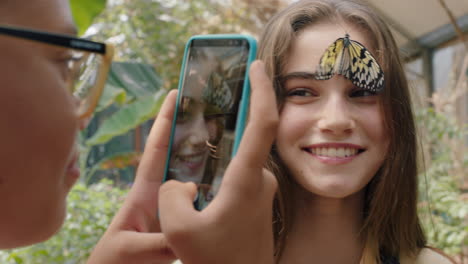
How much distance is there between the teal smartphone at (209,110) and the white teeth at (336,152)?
0.38m

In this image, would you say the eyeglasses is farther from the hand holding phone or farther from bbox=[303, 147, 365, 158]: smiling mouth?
bbox=[303, 147, 365, 158]: smiling mouth

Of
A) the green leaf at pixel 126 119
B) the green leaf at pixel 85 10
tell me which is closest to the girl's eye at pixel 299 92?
the green leaf at pixel 85 10

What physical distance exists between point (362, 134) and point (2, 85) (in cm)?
79

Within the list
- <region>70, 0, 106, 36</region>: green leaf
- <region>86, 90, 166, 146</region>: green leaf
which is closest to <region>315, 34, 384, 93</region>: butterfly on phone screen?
<region>70, 0, 106, 36</region>: green leaf

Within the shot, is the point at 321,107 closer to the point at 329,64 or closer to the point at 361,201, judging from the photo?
the point at 329,64

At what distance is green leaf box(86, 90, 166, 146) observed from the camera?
3238 millimetres

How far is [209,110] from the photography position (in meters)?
0.79

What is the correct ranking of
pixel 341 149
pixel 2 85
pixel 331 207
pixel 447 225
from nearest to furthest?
pixel 2 85
pixel 341 149
pixel 331 207
pixel 447 225

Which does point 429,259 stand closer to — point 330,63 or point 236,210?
point 330,63

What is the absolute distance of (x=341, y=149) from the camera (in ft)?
3.43

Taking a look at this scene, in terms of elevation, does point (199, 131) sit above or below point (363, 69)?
below

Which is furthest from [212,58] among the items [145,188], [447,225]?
[447,225]

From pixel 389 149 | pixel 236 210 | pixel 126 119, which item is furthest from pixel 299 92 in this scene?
pixel 126 119

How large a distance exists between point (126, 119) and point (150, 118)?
2.46 ft
